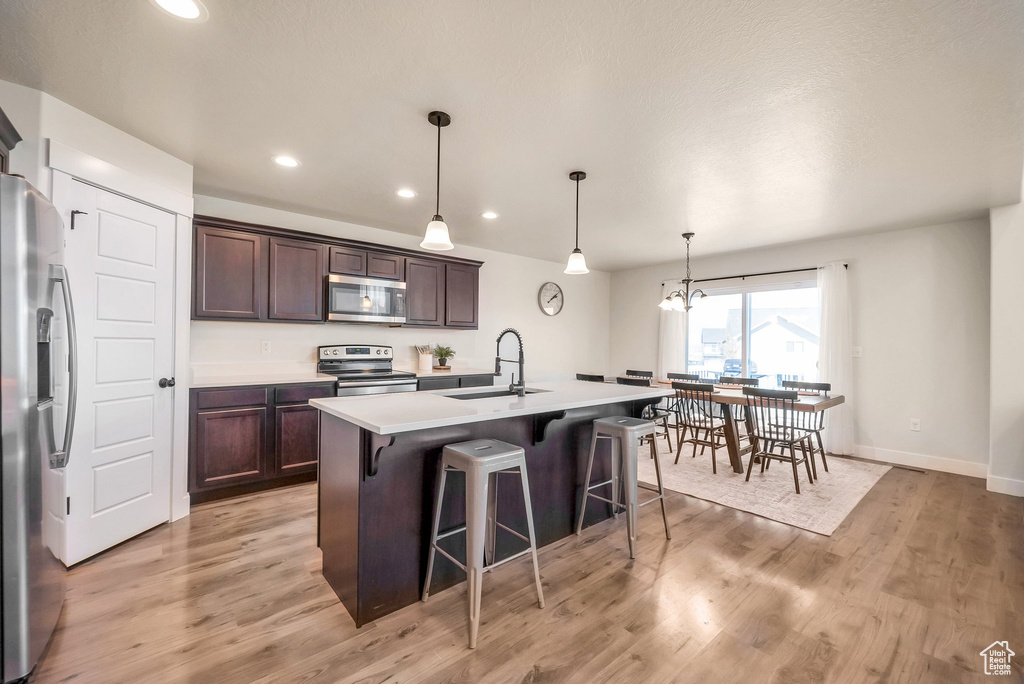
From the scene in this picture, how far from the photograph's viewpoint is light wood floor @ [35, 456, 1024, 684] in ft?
5.35

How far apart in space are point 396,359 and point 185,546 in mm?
2621

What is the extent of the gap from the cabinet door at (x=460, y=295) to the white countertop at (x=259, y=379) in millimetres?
1590

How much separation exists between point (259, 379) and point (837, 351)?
584cm

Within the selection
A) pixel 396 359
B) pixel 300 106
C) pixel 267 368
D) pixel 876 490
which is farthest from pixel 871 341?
pixel 267 368

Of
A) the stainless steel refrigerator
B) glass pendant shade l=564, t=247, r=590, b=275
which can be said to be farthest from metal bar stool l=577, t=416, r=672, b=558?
the stainless steel refrigerator

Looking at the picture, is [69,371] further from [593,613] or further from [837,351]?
[837,351]

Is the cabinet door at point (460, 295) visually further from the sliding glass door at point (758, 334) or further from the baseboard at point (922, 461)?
the baseboard at point (922, 461)

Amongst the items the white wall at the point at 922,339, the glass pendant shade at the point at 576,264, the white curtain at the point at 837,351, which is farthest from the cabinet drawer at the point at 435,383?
the white wall at the point at 922,339

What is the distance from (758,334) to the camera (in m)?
5.58

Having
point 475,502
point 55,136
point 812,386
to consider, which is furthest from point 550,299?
point 55,136

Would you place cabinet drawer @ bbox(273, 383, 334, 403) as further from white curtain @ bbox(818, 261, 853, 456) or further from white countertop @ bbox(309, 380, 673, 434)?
white curtain @ bbox(818, 261, 853, 456)

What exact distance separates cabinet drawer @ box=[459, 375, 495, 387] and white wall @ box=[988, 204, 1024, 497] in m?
4.52

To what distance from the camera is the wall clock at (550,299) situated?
20.9 feet

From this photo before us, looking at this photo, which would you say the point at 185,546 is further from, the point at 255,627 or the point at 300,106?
the point at 300,106
